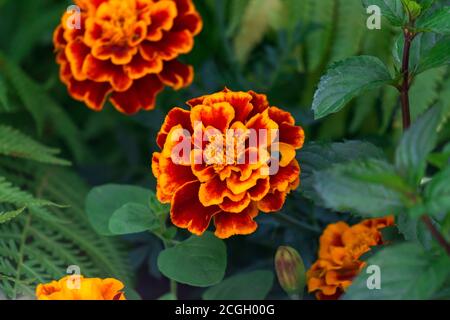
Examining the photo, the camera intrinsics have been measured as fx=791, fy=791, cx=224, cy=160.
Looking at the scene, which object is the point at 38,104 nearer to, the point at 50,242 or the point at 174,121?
Result: the point at 50,242

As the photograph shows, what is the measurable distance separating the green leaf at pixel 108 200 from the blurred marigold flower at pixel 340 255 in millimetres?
200

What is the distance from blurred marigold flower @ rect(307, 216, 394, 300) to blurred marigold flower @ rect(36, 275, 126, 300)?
0.73 feet

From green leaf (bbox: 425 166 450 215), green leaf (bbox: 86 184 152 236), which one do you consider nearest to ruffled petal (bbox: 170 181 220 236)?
green leaf (bbox: 86 184 152 236)

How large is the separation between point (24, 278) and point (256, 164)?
1.03 ft

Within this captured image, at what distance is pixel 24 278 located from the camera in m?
0.87

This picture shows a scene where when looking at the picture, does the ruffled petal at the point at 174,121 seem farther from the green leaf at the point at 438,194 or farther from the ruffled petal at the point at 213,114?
the green leaf at the point at 438,194

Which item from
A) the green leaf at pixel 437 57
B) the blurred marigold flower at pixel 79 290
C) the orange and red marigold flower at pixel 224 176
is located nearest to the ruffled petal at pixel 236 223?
the orange and red marigold flower at pixel 224 176

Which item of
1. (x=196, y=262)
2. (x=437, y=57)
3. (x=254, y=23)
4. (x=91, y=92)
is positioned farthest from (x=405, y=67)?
(x=254, y=23)

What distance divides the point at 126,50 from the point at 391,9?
1.07ft

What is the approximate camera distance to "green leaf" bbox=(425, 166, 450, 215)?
0.58 m

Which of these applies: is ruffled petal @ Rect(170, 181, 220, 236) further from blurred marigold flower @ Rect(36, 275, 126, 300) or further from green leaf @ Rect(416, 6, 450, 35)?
green leaf @ Rect(416, 6, 450, 35)

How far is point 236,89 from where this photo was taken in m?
1.07

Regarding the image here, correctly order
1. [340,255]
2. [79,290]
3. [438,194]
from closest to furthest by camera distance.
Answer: [438,194] → [79,290] → [340,255]

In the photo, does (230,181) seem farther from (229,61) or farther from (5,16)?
(5,16)
